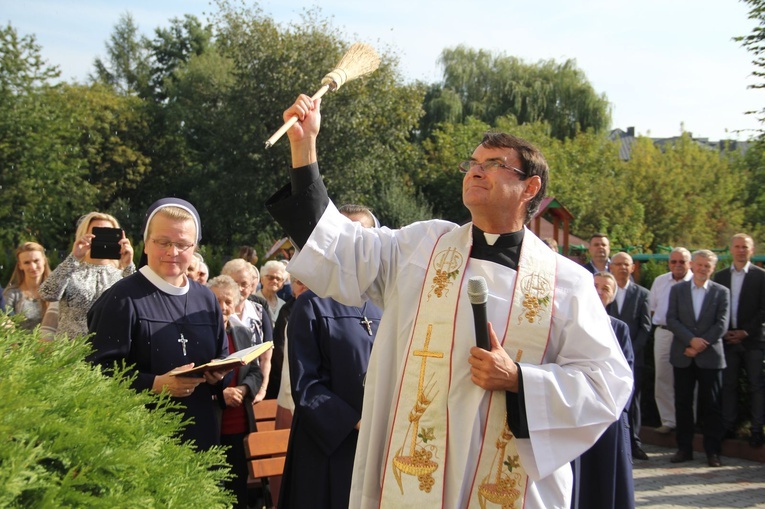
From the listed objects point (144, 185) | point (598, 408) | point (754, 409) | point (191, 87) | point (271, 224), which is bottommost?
point (754, 409)

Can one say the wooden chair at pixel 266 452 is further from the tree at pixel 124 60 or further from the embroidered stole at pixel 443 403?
the tree at pixel 124 60

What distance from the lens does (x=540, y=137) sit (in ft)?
119

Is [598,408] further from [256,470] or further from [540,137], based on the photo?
[540,137]

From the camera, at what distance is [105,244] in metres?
5.27

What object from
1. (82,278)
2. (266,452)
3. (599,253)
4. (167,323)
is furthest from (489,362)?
(599,253)

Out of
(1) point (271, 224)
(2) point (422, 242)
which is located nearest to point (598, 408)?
(2) point (422, 242)

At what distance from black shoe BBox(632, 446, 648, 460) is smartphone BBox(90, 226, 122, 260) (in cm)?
645

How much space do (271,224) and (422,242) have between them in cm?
2741

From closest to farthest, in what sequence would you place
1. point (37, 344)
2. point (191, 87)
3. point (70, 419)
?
point (70, 419), point (37, 344), point (191, 87)

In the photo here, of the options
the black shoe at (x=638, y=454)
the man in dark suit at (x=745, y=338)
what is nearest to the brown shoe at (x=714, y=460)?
the man in dark suit at (x=745, y=338)

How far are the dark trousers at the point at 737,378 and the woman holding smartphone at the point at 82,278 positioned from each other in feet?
22.4

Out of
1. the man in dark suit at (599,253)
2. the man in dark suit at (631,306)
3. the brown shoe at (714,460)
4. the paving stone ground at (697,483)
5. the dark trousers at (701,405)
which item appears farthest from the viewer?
the man in dark suit at (599,253)

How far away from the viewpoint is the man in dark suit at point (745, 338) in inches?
359

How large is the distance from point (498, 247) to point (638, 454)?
7011 mm
